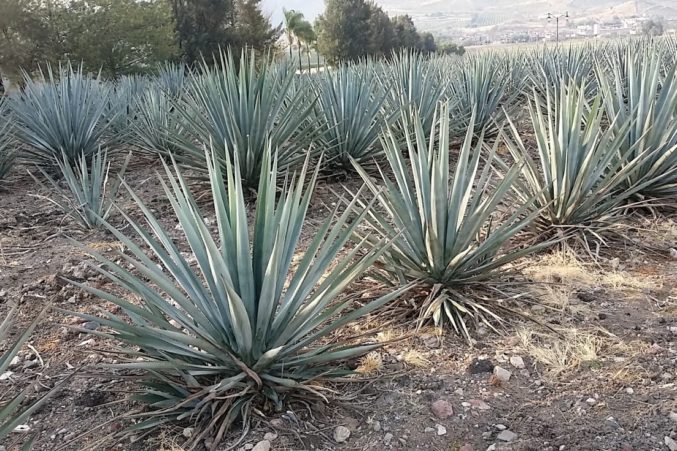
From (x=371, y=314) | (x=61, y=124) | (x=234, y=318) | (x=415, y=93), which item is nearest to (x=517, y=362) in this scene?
(x=371, y=314)

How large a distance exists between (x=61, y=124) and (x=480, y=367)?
543cm

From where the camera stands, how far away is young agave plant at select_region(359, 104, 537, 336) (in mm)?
2791

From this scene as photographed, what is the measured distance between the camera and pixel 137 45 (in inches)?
950

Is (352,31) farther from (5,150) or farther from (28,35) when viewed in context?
(5,150)

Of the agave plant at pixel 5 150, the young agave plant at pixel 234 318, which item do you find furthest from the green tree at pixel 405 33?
the young agave plant at pixel 234 318

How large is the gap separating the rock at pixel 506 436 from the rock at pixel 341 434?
1.74 ft

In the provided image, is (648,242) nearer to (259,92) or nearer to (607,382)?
(607,382)

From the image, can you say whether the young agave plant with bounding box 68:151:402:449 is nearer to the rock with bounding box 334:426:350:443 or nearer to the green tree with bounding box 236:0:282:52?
the rock with bounding box 334:426:350:443

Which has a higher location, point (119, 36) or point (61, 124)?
point (119, 36)

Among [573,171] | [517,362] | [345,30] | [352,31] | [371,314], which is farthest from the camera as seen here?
[352,31]

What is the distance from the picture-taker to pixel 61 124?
6281mm

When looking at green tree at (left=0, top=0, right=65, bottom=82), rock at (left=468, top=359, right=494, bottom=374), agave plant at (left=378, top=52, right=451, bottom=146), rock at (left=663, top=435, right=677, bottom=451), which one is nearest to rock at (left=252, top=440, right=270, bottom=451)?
rock at (left=468, top=359, right=494, bottom=374)

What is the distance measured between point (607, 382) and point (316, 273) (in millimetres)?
1225

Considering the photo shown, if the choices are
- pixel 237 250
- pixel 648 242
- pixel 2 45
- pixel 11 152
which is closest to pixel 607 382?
pixel 237 250
